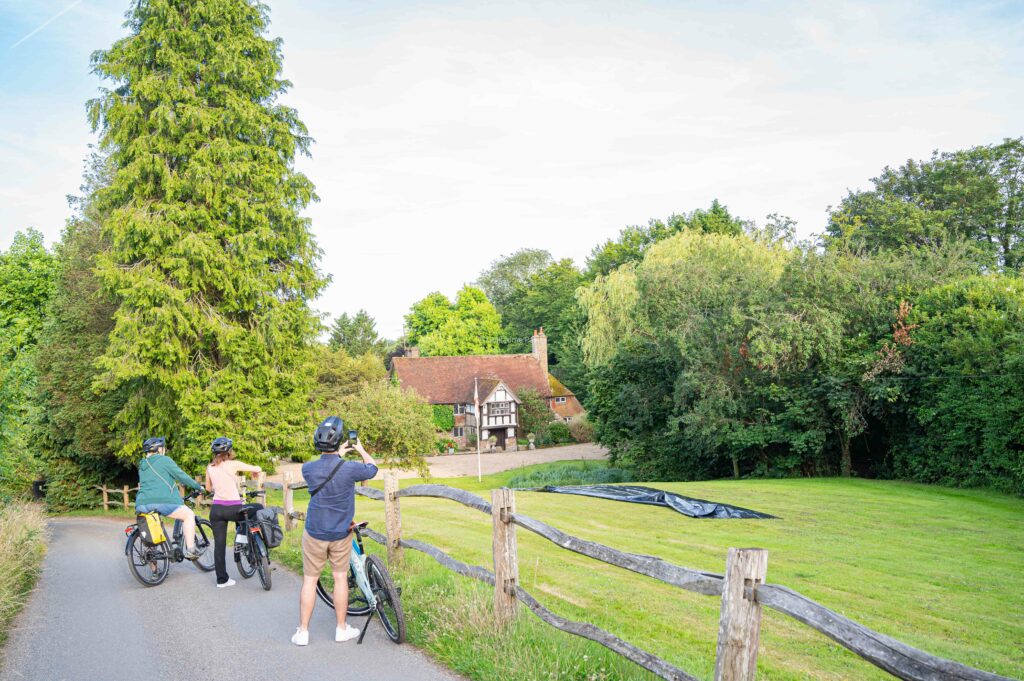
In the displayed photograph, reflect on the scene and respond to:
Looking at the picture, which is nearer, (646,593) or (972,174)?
(646,593)

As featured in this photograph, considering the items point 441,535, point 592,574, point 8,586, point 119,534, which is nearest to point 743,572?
point 592,574

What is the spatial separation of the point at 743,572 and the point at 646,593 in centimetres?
563

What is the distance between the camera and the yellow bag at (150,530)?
951 centimetres

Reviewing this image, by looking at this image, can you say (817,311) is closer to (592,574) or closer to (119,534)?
(592,574)

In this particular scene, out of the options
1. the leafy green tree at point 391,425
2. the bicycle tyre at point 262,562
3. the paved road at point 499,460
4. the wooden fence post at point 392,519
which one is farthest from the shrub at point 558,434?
the wooden fence post at point 392,519

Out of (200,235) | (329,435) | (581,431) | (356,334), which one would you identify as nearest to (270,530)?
(329,435)

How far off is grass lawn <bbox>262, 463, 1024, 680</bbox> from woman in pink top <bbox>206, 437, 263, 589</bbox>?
1.27 metres

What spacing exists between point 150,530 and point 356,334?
207 ft

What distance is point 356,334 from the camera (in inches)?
2827

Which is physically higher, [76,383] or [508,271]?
[508,271]

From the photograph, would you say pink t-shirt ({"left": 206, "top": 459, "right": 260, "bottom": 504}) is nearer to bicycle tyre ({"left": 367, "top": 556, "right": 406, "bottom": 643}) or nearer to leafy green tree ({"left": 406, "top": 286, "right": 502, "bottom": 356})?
bicycle tyre ({"left": 367, "top": 556, "right": 406, "bottom": 643})

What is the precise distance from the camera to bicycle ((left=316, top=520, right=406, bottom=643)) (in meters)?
6.56

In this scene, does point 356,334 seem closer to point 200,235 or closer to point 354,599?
point 200,235

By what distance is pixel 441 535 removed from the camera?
13.1 m
